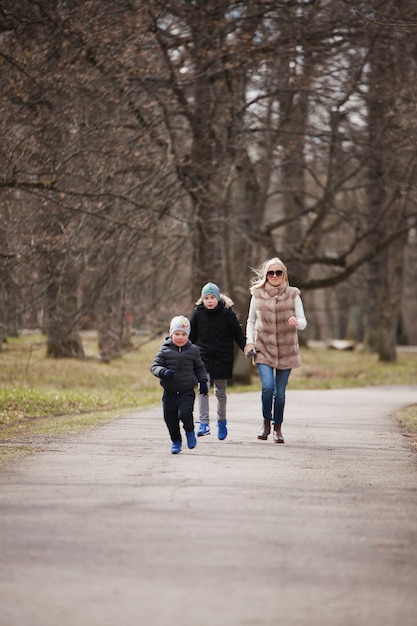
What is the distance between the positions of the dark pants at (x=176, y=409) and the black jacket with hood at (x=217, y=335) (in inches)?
56.6

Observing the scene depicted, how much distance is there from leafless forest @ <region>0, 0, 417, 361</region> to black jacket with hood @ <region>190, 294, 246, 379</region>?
4.36 meters

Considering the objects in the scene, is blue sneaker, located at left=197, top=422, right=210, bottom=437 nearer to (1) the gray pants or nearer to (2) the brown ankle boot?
(1) the gray pants

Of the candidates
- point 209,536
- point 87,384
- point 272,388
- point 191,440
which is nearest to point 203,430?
point 272,388

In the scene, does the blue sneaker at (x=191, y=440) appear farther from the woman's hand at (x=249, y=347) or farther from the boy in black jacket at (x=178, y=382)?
the woman's hand at (x=249, y=347)

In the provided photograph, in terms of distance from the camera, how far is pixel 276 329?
1078 cm

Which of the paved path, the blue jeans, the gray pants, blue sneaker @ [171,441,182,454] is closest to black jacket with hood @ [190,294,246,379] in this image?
the gray pants

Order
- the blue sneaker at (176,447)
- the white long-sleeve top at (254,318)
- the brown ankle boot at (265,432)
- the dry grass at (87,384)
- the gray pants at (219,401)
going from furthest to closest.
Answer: the dry grass at (87,384) < the gray pants at (219,401) < the brown ankle boot at (265,432) < the white long-sleeve top at (254,318) < the blue sneaker at (176,447)

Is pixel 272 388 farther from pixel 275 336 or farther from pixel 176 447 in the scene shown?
pixel 176 447

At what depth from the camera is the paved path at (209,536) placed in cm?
455

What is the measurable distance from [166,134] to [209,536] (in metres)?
16.5

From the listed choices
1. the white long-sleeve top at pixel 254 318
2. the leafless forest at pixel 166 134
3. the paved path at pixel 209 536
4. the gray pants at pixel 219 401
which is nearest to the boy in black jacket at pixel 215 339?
the gray pants at pixel 219 401

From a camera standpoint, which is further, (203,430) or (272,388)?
(203,430)

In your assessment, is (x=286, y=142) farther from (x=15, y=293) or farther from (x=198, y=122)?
(x=15, y=293)

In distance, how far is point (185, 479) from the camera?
780 cm
